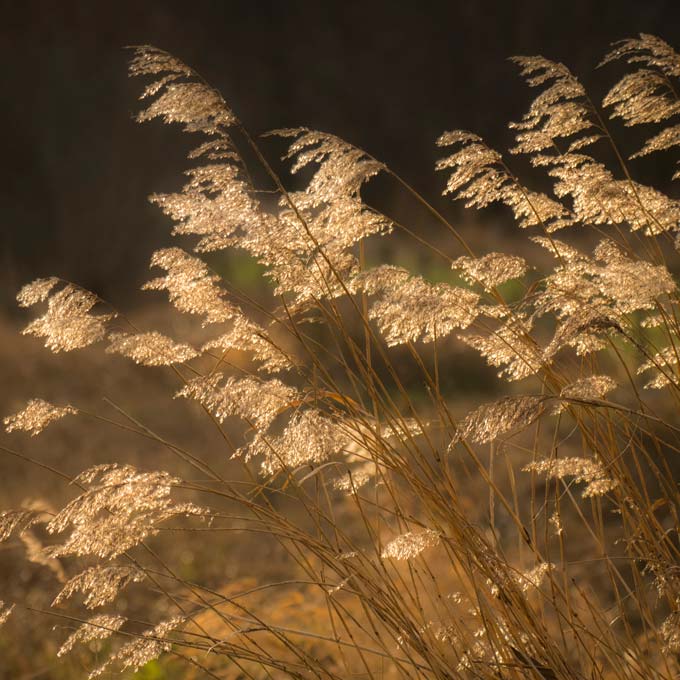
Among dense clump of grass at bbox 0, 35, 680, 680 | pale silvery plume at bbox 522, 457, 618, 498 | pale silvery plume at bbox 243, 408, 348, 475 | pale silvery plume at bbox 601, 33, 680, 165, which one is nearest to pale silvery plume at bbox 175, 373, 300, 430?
dense clump of grass at bbox 0, 35, 680, 680

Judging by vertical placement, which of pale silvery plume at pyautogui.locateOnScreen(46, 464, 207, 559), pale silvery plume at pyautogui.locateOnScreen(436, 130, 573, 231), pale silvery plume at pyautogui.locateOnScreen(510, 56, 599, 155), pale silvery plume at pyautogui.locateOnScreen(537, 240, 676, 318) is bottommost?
pale silvery plume at pyautogui.locateOnScreen(46, 464, 207, 559)

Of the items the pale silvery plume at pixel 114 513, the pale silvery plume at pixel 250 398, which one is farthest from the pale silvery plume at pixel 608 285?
the pale silvery plume at pixel 114 513

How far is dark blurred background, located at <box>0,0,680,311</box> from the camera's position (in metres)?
7.75

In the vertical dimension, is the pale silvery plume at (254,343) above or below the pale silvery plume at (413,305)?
below

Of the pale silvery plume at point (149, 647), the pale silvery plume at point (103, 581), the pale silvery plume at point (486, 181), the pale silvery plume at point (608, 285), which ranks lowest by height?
the pale silvery plume at point (149, 647)

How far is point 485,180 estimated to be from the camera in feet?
6.68

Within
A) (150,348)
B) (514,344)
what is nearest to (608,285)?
(514,344)

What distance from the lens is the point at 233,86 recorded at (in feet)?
28.7

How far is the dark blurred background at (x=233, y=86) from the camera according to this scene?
25.4 ft

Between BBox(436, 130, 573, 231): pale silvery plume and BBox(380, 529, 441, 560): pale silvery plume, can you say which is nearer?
BBox(380, 529, 441, 560): pale silvery plume

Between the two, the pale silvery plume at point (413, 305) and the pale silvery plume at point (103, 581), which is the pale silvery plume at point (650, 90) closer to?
the pale silvery plume at point (413, 305)

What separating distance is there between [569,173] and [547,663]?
1035 mm

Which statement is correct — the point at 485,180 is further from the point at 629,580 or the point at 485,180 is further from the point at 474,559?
the point at 629,580

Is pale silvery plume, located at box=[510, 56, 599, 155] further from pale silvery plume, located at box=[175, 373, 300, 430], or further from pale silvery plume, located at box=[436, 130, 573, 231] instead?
pale silvery plume, located at box=[175, 373, 300, 430]
